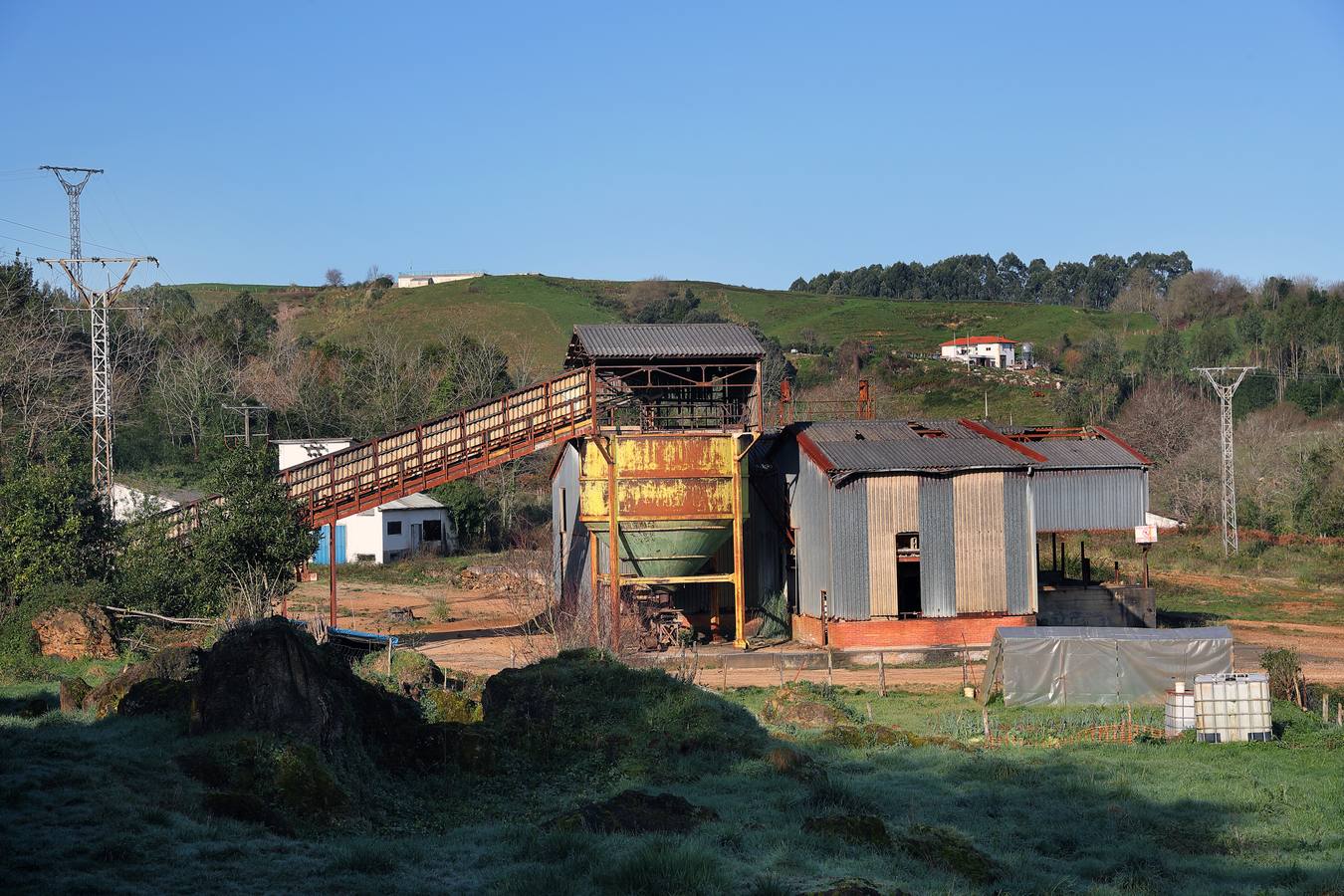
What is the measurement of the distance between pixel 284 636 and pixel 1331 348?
114 meters

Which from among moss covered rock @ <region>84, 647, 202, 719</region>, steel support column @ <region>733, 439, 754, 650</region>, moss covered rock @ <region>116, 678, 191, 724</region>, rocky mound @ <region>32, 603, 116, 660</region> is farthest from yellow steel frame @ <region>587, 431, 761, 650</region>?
moss covered rock @ <region>116, 678, 191, 724</region>

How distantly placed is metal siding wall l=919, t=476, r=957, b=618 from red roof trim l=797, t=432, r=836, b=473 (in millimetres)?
2792

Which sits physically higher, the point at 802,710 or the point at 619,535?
the point at 619,535

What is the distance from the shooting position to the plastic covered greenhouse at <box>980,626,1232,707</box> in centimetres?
2798

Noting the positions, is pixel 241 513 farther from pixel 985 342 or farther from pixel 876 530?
pixel 985 342

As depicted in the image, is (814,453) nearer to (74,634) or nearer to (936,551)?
(936,551)

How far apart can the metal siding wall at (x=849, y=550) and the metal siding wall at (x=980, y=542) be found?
275 cm

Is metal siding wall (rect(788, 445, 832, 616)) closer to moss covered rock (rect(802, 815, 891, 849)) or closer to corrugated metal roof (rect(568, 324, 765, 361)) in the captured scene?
corrugated metal roof (rect(568, 324, 765, 361))

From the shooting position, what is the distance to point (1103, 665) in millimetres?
28109

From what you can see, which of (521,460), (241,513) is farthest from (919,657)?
(521,460)

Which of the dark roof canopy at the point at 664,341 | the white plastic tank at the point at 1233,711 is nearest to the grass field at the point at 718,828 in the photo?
the white plastic tank at the point at 1233,711

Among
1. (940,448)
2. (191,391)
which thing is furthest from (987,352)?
(940,448)

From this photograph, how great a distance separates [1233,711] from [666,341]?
1878cm

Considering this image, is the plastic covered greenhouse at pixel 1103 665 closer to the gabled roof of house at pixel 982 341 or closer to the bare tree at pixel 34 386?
the bare tree at pixel 34 386
